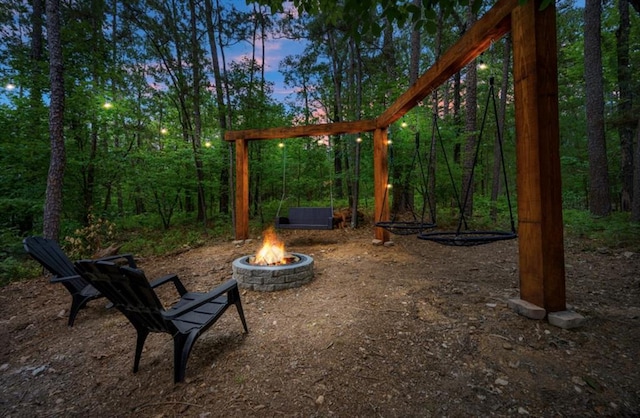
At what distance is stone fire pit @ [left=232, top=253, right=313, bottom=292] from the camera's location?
3.42 metres

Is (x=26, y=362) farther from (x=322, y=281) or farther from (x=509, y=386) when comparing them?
(x=509, y=386)

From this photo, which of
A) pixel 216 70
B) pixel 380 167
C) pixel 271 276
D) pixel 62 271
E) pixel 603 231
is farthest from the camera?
pixel 216 70

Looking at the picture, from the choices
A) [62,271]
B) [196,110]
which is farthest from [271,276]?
[196,110]

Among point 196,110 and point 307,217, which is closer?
point 307,217

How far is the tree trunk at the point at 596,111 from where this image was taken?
5953mm

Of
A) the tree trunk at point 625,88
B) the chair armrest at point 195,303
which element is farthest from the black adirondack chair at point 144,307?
the tree trunk at point 625,88

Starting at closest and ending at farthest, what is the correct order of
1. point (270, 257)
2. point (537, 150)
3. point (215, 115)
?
point (537, 150) → point (270, 257) → point (215, 115)

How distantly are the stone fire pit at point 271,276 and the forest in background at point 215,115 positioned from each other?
2.80 m

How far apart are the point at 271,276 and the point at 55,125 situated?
5050 millimetres

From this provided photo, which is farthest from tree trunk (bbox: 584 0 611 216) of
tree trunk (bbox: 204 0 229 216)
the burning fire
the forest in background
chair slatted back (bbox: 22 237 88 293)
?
tree trunk (bbox: 204 0 229 216)

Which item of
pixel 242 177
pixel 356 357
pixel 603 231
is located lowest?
pixel 356 357

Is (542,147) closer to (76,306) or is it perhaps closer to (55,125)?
(76,306)

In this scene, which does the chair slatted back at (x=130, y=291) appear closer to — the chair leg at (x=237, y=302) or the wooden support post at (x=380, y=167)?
the chair leg at (x=237, y=302)

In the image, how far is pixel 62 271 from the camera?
9.81 ft
